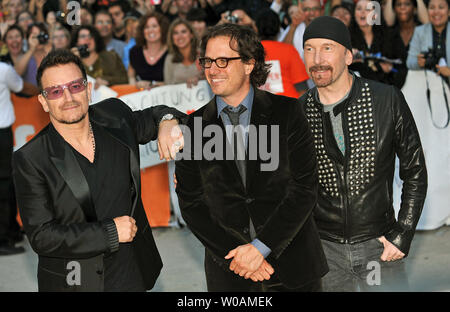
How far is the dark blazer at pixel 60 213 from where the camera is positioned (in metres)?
3.25

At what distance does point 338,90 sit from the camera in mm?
4023

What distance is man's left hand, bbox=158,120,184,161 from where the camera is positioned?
135 inches

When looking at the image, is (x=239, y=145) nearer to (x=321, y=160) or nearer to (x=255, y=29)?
(x=321, y=160)

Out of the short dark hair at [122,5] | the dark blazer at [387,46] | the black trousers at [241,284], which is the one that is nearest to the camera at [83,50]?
the dark blazer at [387,46]

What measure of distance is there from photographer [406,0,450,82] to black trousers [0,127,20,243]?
468 cm

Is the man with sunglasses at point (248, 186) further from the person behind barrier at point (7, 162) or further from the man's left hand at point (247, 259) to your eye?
the person behind barrier at point (7, 162)

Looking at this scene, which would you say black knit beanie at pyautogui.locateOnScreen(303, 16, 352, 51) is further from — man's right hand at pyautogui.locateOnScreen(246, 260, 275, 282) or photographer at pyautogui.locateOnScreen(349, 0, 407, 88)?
photographer at pyautogui.locateOnScreen(349, 0, 407, 88)

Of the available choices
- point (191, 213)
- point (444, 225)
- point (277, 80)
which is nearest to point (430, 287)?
point (444, 225)

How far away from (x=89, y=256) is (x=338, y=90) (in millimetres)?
1725

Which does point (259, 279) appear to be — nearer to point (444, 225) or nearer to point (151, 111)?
point (151, 111)

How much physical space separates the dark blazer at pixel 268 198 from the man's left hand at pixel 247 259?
8 centimetres

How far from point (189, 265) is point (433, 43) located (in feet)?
12.2

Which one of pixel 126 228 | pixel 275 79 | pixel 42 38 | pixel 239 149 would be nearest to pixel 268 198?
pixel 239 149

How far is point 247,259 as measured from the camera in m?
3.36
